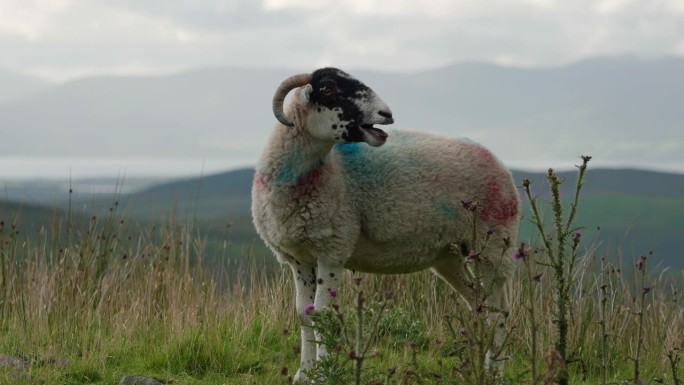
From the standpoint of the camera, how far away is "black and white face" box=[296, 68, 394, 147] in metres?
6.39

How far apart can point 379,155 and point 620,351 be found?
3.19m

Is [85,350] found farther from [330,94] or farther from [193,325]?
[330,94]

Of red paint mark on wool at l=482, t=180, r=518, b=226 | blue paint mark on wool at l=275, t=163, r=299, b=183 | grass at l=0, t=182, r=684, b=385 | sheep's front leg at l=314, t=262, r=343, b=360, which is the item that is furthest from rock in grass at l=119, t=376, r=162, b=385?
red paint mark on wool at l=482, t=180, r=518, b=226

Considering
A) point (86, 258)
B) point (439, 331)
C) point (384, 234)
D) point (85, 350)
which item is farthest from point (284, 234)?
point (86, 258)

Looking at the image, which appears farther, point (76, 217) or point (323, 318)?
point (76, 217)

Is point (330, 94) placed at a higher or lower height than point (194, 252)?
higher

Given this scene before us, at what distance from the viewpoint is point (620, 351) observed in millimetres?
8500

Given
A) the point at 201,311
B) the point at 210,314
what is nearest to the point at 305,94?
the point at 210,314

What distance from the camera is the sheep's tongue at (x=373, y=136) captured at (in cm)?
638

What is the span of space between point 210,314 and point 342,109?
2895 mm

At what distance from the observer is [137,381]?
22.7 feet

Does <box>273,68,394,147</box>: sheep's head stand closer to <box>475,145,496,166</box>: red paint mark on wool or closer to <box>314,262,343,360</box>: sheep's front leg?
<box>314,262,343,360</box>: sheep's front leg

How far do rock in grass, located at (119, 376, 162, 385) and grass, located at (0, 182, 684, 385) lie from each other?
0.25 meters

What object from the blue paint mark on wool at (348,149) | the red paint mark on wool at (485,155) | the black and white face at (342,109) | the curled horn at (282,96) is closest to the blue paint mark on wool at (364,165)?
the blue paint mark on wool at (348,149)
